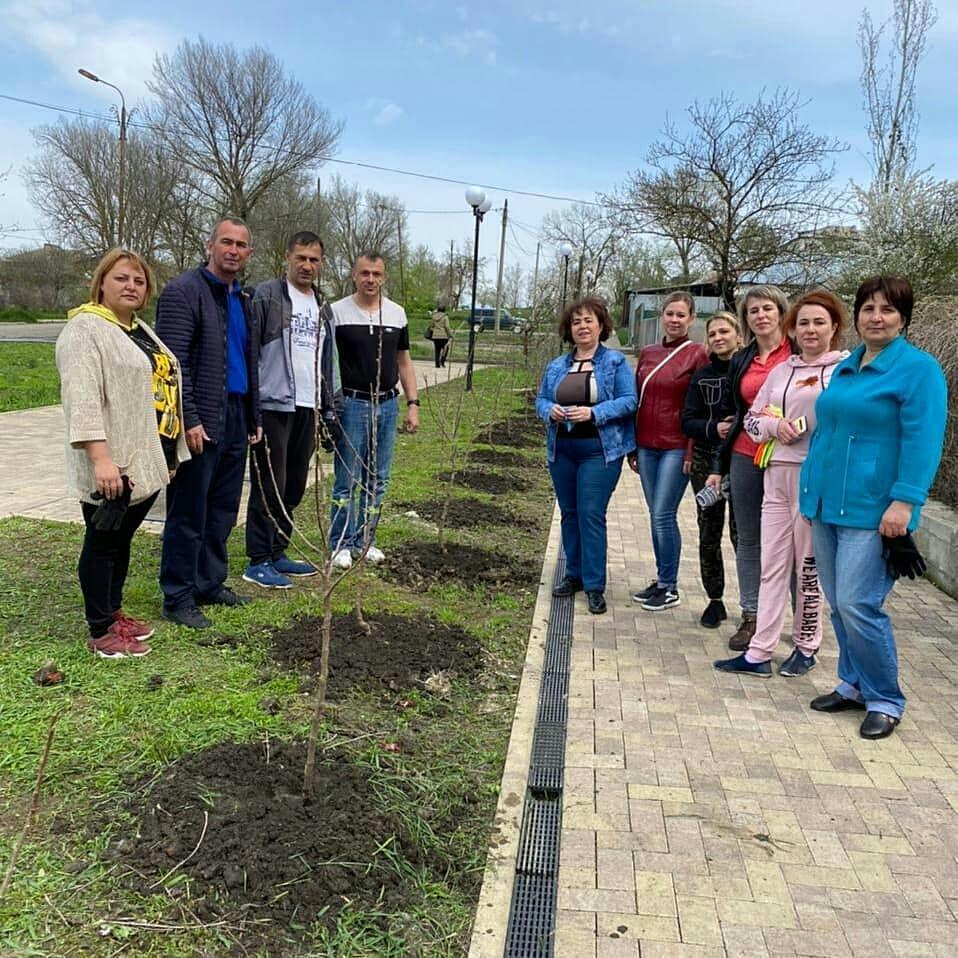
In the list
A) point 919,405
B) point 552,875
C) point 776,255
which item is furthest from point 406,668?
point 776,255

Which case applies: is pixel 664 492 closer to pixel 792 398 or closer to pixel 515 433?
pixel 792 398

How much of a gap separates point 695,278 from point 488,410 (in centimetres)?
1784

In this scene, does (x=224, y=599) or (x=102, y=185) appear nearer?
(x=224, y=599)

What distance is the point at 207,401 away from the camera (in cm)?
434

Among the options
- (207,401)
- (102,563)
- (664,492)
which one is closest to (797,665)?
(664,492)

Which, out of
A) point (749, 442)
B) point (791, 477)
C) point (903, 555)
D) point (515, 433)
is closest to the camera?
point (903, 555)

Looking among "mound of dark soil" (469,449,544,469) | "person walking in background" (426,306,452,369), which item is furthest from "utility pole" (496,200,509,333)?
"mound of dark soil" (469,449,544,469)

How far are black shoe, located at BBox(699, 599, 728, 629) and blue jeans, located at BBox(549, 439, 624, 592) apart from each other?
0.64 m

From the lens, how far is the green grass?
12820 mm

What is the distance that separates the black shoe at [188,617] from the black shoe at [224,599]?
241 mm

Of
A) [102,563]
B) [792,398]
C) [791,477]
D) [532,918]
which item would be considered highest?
[792,398]

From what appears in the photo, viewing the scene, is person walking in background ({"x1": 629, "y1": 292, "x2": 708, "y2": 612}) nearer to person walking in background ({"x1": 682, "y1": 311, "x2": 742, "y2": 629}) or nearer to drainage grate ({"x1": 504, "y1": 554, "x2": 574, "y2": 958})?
person walking in background ({"x1": 682, "y1": 311, "x2": 742, "y2": 629})

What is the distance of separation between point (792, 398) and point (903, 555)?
3.11ft

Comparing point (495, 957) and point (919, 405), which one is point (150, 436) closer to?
point (495, 957)
